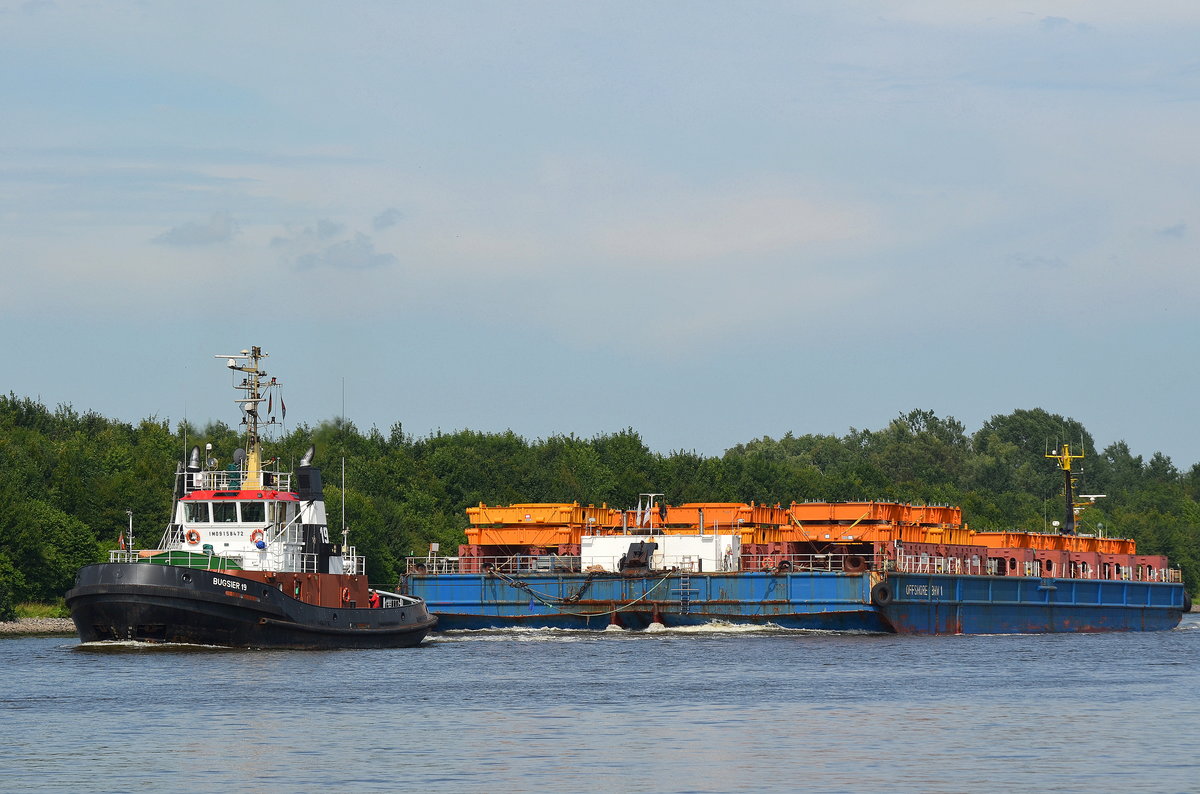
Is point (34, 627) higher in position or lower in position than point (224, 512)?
lower

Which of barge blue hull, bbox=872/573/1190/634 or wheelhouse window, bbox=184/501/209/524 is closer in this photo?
wheelhouse window, bbox=184/501/209/524

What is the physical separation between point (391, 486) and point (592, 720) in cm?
8305

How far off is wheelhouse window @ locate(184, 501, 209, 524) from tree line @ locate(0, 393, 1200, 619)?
2.54 metres

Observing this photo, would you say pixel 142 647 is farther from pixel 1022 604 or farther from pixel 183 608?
pixel 1022 604

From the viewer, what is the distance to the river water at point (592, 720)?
30969 millimetres

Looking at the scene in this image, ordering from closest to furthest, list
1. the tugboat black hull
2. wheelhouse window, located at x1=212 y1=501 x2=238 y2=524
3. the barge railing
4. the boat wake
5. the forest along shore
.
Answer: the tugboat black hull
the boat wake
wheelhouse window, located at x1=212 y1=501 x2=238 y2=524
the forest along shore
the barge railing

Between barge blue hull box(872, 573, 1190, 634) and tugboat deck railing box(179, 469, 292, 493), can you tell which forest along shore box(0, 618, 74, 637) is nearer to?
tugboat deck railing box(179, 469, 292, 493)

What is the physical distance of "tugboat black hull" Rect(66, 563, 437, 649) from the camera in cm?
5250

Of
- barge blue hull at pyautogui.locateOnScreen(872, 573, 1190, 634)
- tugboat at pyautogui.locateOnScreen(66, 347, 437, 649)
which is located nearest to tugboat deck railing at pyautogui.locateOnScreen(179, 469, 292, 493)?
tugboat at pyautogui.locateOnScreen(66, 347, 437, 649)

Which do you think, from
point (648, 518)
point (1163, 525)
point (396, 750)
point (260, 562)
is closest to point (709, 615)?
point (648, 518)

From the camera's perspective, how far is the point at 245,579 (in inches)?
2121

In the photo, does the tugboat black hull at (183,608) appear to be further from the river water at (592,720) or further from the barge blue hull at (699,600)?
the barge blue hull at (699,600)

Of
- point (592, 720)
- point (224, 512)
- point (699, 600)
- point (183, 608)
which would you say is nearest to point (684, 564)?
point (699, 600)

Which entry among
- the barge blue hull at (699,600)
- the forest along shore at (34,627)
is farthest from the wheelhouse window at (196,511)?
the barge blue hull at (699,600)
